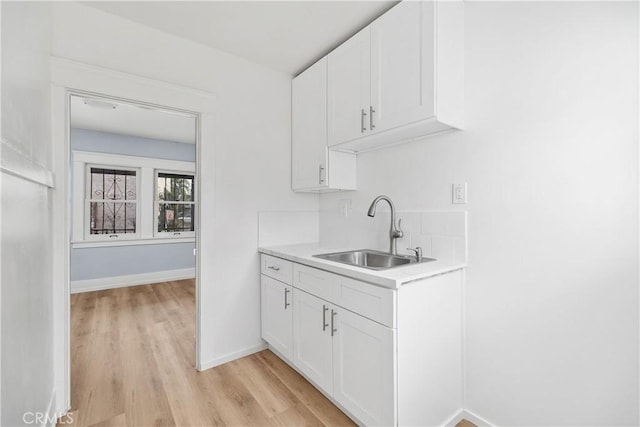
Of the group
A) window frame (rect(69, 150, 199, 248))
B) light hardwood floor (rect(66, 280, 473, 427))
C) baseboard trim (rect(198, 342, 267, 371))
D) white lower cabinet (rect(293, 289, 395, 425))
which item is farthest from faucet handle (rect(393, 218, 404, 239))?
window frame (rect(69, 150, 199, 248))

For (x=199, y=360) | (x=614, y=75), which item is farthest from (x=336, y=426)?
(x=614, y=75)

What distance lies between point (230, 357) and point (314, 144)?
5.77ft

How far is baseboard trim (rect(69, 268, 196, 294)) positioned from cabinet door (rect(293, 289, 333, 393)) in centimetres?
379

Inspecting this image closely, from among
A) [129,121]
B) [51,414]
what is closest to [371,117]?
[51,414]

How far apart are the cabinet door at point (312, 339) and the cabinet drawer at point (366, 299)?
168mm

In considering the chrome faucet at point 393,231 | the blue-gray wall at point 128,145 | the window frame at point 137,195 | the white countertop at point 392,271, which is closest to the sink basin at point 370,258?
the chrome faucet at point 393,231

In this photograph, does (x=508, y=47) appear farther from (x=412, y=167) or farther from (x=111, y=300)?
(x=111, y=300)

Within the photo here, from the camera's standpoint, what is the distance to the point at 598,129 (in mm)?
1237

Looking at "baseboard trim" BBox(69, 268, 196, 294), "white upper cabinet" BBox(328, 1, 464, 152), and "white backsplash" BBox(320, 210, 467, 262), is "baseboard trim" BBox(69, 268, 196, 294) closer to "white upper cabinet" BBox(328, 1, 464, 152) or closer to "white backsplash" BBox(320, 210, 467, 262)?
"white backsplash" BBox(320, 210, 467, 262)

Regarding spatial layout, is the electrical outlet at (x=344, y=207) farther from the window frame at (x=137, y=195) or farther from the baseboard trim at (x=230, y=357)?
the window frame at (x=137, y=195)

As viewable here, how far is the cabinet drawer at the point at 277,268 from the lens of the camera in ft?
6.80

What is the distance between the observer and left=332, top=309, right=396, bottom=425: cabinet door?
53.3 inches

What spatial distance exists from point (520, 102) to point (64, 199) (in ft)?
8.29

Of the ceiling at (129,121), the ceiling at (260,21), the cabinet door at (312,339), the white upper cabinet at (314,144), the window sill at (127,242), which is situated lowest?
the cabinet door at (312,339)
